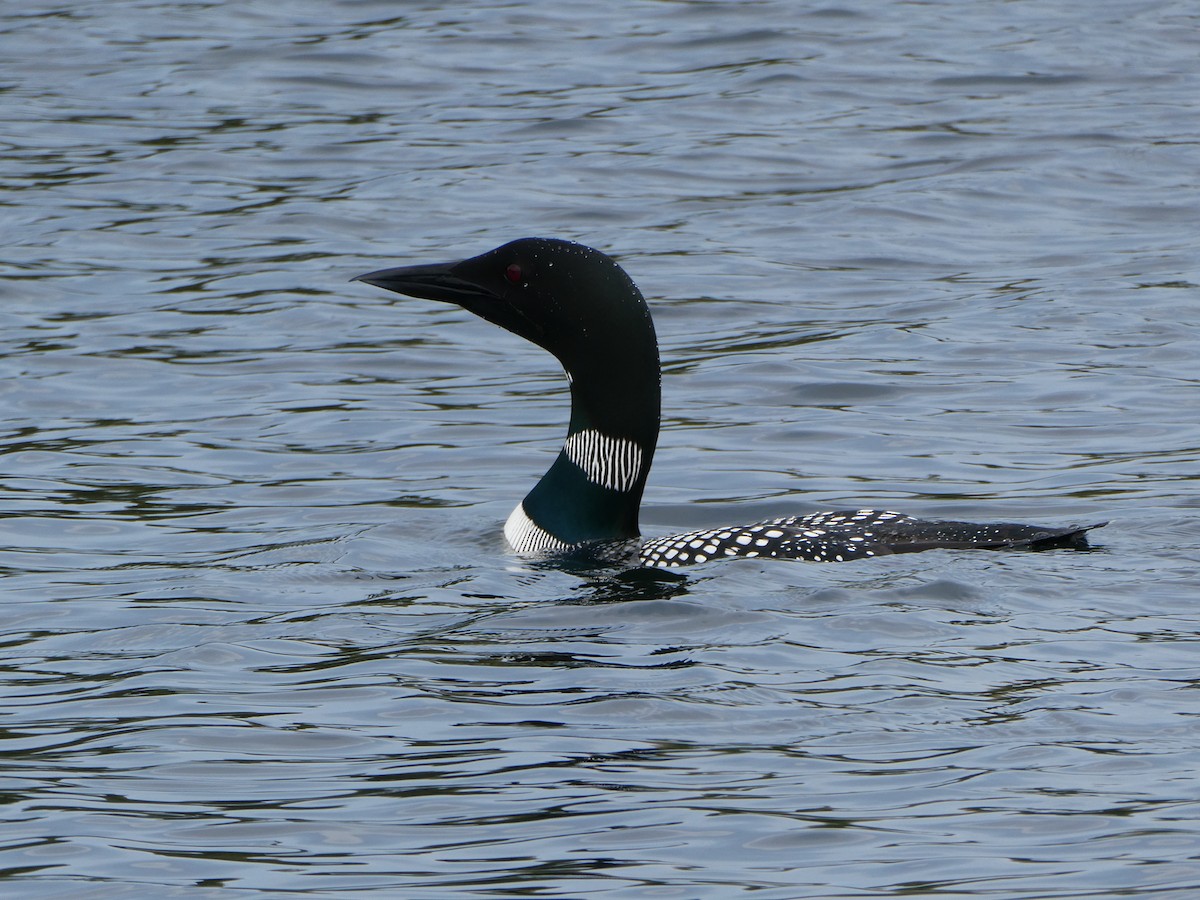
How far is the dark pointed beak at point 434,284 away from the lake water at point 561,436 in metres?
0.72

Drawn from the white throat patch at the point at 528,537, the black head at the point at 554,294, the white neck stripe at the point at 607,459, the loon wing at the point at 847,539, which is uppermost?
the black head at the point at 554,294

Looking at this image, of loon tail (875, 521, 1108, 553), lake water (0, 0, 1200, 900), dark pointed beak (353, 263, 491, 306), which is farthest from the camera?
dark pointed beak (353, 263, 491, 306)

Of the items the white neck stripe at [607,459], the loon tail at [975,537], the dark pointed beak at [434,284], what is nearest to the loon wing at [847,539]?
the loon tail at [975,537]

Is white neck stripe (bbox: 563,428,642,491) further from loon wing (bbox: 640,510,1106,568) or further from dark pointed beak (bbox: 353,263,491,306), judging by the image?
dark pointed beak (bbox: 353,263,491,306)

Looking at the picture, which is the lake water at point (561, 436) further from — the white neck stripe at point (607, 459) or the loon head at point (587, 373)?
the white neck stripe at point (607, 459)

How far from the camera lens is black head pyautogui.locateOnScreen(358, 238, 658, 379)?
6293 mm

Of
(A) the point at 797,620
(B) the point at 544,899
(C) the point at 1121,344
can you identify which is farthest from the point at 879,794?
(C) the point at 1121,344

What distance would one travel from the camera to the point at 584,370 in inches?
251

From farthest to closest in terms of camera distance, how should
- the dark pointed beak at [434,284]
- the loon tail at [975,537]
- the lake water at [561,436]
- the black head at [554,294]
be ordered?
the dark pointed beak at [434,284]
the black head at [554,294]
the loon tail at [975,537]
the lake water at [561,436]

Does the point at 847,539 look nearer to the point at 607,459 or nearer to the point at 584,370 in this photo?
the point at 607,459

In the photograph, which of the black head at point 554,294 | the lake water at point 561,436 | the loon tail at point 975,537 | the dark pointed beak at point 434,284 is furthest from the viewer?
the dark pointed beak at point 434,284

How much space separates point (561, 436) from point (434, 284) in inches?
66.7

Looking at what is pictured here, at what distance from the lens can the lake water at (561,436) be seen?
409 centimetres

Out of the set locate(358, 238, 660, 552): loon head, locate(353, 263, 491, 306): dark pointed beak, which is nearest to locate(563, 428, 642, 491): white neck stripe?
locate(358, 238, 660, 552): loon head
